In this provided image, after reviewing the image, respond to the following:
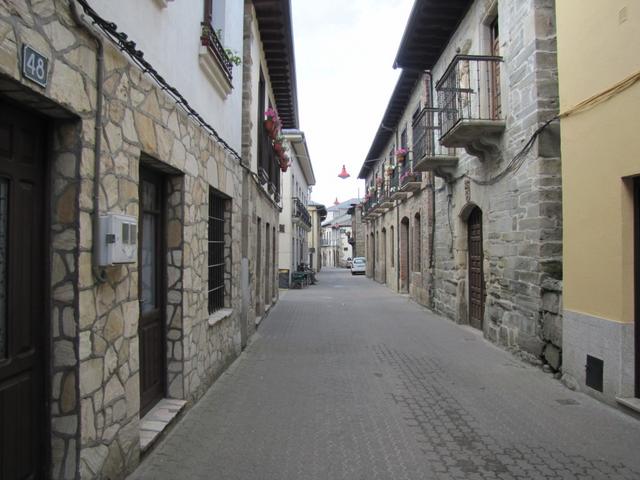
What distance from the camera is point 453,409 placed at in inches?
186

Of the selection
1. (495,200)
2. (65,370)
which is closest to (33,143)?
(65,370)

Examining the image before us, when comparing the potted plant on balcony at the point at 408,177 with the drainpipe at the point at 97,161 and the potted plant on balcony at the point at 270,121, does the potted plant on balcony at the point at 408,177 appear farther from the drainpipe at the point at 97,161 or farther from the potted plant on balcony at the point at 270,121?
the drainpipe at the point at 97,161

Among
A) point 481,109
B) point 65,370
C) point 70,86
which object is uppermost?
point 481,109

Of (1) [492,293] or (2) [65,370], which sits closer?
(2) [65,370]

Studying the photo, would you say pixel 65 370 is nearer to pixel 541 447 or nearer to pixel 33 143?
pixel 33 143

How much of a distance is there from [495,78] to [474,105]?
63cm

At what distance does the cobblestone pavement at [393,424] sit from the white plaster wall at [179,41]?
3.01 metres

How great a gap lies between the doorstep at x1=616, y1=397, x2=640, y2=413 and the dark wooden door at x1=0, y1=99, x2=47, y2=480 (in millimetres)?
4731

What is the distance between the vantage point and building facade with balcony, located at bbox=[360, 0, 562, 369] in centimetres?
644

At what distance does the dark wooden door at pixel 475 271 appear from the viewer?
31.4ft

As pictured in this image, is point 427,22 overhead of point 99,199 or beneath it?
overhead

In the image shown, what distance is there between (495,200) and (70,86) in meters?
6.97

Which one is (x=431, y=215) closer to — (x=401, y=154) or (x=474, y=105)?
(x=401, y=154)

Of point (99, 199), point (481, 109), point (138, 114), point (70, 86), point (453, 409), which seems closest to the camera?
point (70, 86)
